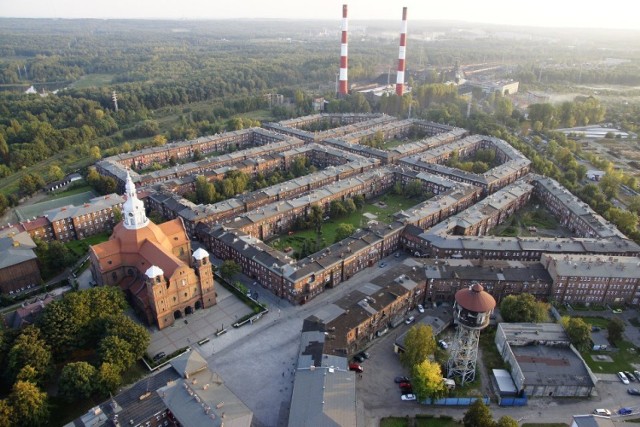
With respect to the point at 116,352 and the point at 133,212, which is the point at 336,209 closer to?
the point at 133,212

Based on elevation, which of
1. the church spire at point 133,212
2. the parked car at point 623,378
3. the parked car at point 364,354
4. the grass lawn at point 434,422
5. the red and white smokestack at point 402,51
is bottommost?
the grass lawn at point 434,422

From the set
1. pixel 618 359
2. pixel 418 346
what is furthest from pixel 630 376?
pixel 418 346

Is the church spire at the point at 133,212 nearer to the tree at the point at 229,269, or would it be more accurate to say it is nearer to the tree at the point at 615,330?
the tree at the point at 229,269

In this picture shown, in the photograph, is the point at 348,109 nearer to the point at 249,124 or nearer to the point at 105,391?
the point at 249,124

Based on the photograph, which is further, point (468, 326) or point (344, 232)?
point (344, 232)

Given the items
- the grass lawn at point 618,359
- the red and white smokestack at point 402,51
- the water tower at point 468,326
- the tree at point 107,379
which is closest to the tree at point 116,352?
the tree at point 107,379
